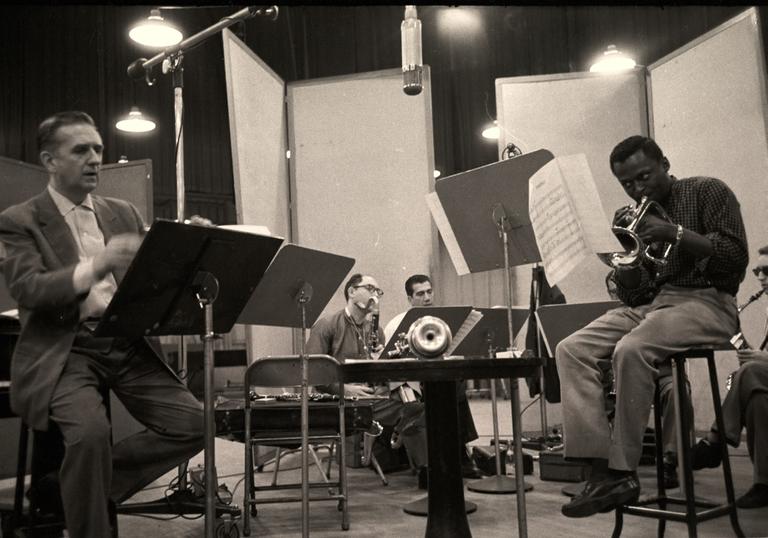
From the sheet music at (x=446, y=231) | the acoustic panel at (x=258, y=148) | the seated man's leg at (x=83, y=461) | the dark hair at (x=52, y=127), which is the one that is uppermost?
the acoustic panel at (x=258, y=148)

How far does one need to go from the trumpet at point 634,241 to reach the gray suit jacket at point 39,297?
6.14 feet

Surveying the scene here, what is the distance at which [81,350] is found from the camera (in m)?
2.67

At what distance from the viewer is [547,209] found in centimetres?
268

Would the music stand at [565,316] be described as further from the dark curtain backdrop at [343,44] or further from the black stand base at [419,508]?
the dark curtain backdrop at [343,44]

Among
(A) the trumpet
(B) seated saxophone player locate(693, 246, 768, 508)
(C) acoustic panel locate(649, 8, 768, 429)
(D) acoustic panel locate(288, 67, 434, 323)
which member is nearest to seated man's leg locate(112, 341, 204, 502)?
(A) the trumpet

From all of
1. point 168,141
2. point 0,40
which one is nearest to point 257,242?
point 0,40

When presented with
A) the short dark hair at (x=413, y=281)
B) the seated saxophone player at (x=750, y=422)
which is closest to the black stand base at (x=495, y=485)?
the seated saxophone player at (x=750, y=422)

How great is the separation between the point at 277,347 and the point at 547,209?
119 inches

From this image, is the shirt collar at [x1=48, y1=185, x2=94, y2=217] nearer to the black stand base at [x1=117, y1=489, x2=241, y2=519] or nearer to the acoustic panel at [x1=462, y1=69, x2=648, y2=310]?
the black stand base at [x1=117, y1=489, x2=241, y2=519]

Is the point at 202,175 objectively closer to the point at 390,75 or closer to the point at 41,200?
the point at 390,75

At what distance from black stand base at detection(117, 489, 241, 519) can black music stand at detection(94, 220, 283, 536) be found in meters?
0.84

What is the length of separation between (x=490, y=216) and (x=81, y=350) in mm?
2078

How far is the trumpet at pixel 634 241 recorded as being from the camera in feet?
9.09

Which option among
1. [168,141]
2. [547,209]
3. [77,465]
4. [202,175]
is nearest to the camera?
[77,465]
